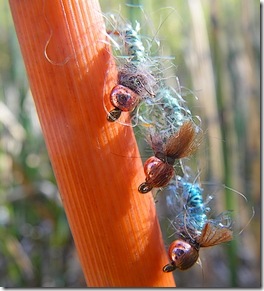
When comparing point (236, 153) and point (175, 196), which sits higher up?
point (175, 196)

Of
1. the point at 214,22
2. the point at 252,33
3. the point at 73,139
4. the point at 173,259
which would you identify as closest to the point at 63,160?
the point at 73,139

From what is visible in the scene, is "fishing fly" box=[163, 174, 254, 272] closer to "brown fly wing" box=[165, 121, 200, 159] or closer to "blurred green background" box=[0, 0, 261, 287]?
"brown fly wing" box=[165, 121, 200, 159]

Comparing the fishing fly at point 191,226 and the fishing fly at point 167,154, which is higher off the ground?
the fishing fly at point 167,154

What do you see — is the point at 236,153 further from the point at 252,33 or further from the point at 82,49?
the point at 82,49

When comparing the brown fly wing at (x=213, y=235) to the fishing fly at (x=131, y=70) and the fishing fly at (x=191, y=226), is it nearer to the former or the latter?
the fishing fly at (x=191, y=226)

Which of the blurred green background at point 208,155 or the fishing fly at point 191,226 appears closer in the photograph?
the fishing fly at point 191,226

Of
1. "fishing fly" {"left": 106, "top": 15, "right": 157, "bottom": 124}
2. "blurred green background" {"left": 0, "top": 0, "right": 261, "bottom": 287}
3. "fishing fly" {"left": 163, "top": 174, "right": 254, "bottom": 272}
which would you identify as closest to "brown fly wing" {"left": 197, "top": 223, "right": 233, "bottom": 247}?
"fishing fly" {"left": 163, "top": 174, "right": 254, "bottom": 272}

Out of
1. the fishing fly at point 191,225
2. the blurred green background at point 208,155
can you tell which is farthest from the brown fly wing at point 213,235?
the blurred green background at point 208,155
